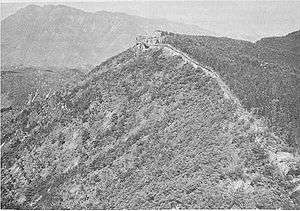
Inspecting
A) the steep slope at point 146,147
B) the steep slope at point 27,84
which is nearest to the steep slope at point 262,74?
the steep slope at point 146,147

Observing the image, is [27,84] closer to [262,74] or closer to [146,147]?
[262,74]

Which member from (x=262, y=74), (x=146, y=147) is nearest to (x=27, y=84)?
(x=262, y=74)

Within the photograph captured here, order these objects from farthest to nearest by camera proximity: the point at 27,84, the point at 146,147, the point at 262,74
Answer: the point at 27,84
the point at 262,74
the point at 146,147

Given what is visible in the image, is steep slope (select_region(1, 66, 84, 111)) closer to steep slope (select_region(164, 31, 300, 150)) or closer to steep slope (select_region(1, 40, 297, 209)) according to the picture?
steep slope (select_region(1, 40, 297, 209))

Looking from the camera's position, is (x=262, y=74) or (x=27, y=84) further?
(x=27, y=84)

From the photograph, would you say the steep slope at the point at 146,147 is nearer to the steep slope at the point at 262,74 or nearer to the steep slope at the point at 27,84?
the steep slope at the point at 262,74

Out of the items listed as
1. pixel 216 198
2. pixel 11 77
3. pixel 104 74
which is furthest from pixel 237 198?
pixel 11 77
